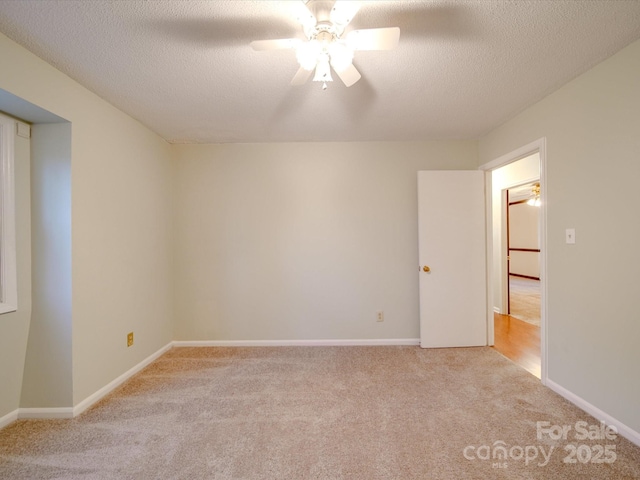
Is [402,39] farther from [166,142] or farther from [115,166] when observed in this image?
[166,142]

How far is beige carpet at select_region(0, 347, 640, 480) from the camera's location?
1539 mm

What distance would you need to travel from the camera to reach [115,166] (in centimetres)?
243

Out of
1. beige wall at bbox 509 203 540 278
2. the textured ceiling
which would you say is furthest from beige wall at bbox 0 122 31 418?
beige wall at bbox 509 203 540 278

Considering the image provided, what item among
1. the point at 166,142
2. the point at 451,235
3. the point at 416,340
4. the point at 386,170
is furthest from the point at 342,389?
the point at 166,142

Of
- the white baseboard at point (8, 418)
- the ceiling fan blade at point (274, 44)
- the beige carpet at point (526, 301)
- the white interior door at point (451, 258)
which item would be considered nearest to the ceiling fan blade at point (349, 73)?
the ceiling fan blade at point (274, 44)

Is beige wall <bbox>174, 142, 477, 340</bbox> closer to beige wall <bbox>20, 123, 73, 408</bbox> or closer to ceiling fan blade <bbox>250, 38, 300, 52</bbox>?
beige wall <bbox>20, 123, 73, 408</bbox>

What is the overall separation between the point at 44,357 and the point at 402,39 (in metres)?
3.07

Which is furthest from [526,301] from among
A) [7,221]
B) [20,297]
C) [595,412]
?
[7,221]

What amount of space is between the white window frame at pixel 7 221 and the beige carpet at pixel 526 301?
5575 mm

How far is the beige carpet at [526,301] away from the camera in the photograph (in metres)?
4.49

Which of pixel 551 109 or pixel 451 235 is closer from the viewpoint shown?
pixel 551 109

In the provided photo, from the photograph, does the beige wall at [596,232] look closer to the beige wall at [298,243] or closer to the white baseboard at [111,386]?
the beige wall at [298,243]

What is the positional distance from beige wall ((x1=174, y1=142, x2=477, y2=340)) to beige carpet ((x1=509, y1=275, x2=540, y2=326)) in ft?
7.89

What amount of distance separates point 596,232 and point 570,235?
0.20m
